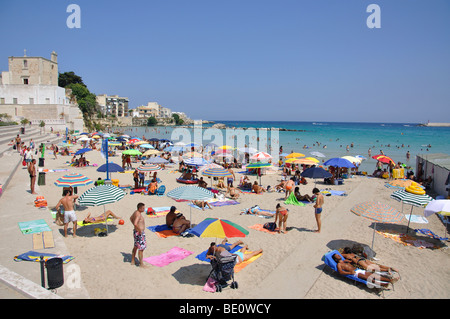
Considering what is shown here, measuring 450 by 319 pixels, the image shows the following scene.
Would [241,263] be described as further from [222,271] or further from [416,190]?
[416,190]

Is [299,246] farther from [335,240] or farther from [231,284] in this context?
[231,284]

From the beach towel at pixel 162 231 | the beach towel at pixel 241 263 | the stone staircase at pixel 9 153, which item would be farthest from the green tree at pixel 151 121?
the beach towel at pixel 241 263

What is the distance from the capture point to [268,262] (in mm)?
7176

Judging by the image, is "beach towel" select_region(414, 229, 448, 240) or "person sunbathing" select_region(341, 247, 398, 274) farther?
"beach towel" select_region(414, 229, 448, 240)

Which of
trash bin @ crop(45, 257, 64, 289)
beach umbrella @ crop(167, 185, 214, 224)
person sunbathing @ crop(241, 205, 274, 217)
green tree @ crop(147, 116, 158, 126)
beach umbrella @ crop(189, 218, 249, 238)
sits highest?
green tree @ crop(147, 116, 158, 126)

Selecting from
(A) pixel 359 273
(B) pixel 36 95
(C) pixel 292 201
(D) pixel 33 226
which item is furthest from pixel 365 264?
(B) pixel 36 95

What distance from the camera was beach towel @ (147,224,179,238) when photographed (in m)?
8.69

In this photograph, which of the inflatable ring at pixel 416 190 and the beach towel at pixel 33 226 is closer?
the beach towel at pixel 33 226

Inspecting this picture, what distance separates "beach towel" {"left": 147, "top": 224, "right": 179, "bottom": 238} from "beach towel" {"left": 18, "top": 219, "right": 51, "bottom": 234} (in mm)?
2757

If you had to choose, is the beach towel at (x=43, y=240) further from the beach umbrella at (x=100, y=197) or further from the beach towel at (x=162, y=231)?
the beach towel at (x=162, y=231)

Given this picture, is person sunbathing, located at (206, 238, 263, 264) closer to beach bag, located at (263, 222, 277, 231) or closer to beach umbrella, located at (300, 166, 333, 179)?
beach bag, located at (263, 222, 277, 231)

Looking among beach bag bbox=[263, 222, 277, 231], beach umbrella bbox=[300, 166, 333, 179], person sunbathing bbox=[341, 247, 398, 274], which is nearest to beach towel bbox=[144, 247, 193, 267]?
beach bag bbox=[263, 222, 277, 231]

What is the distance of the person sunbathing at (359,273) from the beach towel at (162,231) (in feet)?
14.8

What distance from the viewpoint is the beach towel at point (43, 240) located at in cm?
675
